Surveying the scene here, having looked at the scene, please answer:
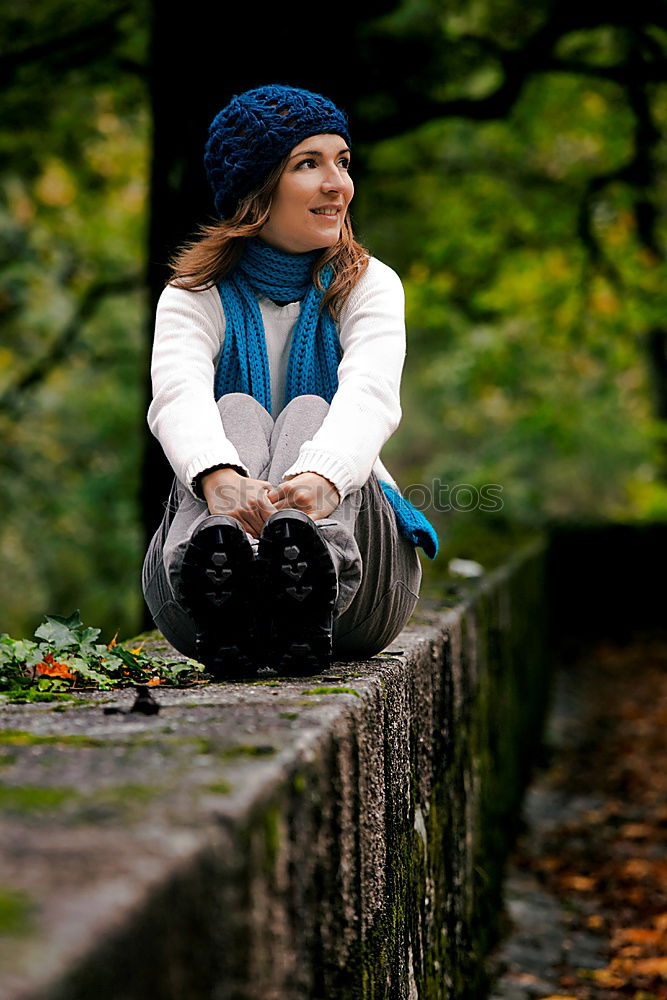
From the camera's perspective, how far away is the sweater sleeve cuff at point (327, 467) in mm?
2381

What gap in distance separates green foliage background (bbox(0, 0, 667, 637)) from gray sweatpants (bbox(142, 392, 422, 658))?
460 cm

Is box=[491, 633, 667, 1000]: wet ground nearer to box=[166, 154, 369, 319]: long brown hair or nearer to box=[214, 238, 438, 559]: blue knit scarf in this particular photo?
box=[214, 238, 438, 559]: blue knit scarf

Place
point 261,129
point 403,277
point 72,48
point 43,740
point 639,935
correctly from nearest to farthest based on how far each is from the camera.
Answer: point 43,740
point 261,129
point 639,935
point 72,48
point 403,277

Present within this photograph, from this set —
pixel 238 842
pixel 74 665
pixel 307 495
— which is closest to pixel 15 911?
pixel 238 842

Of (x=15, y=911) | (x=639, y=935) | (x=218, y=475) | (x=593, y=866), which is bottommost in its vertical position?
(x=593, y=866)

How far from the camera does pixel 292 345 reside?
2.79 m

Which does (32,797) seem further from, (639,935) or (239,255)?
(639,935)

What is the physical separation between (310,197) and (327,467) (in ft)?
2.41

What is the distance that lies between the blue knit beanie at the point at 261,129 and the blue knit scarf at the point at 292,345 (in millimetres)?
166

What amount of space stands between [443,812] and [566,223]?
9.40m

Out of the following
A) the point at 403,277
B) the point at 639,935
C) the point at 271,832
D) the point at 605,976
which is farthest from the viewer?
the point at 403,277

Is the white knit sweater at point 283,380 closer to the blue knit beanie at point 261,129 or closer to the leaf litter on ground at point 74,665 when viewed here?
the blue knit beanie at point 261,129

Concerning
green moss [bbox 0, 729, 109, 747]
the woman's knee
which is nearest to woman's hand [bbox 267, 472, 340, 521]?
the woman's knee

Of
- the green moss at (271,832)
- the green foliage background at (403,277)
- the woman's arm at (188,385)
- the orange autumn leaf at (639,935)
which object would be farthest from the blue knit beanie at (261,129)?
the green foliage background at (403,277)
